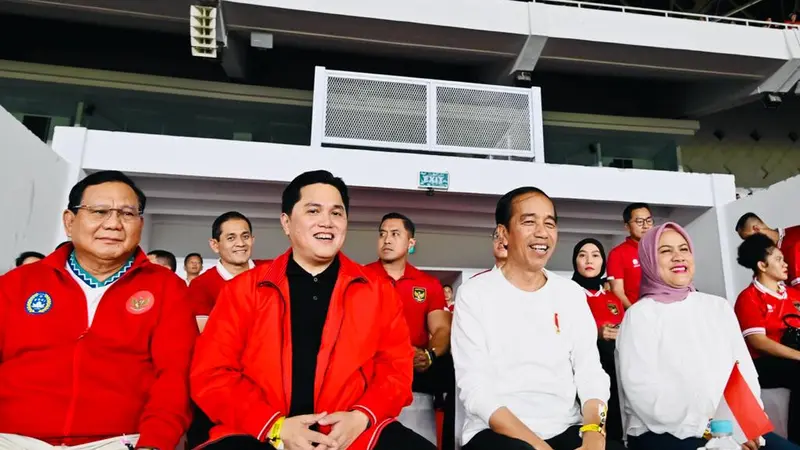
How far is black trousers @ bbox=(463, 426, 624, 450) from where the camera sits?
130 centimetres

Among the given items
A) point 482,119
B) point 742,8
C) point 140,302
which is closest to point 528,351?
point 140,302

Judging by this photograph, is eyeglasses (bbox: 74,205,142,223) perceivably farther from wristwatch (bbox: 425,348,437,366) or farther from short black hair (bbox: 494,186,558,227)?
wristwatch (bbox: 425,348,437,366)

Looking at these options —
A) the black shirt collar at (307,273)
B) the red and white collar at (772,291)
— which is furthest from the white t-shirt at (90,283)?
the red and white collar at (772,291)

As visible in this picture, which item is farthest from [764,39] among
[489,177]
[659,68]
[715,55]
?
[489,177]

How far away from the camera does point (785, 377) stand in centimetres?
213

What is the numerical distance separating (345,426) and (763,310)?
2.21 meters

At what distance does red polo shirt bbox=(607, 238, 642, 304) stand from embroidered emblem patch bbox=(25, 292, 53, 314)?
313 cm

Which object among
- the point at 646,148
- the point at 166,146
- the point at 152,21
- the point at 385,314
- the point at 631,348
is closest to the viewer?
the point at 385,314

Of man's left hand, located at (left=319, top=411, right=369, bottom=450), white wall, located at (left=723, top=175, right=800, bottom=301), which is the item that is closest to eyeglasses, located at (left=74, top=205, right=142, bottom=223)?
man's left hand, located at (left=319, top=411, right=369, bottom=450)

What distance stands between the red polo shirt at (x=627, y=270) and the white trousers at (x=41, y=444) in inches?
119

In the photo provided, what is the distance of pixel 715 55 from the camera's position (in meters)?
7.36

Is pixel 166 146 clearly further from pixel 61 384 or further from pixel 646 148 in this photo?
pixel 646 148

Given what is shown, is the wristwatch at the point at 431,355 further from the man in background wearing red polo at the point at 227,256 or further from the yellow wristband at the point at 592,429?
the man in background wearing red polo at the point at 227,256

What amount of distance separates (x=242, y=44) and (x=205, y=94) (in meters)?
1.15
